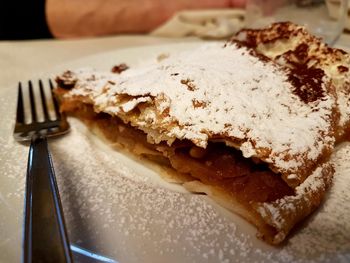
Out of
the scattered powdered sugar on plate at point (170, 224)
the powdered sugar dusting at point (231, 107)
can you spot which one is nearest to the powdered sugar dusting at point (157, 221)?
the scattered powdered sugar on plate at point (170, 224)

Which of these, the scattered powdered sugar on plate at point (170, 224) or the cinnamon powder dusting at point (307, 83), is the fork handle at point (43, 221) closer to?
the scattered powdered sugar on plate at point (170, 224)

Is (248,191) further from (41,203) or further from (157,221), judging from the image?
(41,203)

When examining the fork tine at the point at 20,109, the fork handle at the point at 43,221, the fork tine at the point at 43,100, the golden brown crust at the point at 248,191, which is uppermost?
the fork handle at the point at 43,221

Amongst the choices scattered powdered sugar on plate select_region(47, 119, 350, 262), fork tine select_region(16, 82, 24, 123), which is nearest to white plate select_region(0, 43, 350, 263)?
scattered powdered sugar on plate select_region(47, 119, 350, 262)

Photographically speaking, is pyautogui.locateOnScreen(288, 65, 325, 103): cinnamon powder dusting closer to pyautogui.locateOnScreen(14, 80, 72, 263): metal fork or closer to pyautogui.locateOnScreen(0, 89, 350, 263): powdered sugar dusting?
pyautogui.locateOnScreen(0, 89, 350, 263): powdered sugar dusting

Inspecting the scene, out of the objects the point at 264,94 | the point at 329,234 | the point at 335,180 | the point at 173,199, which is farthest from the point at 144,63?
the point at 329,234

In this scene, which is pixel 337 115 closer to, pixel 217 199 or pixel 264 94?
pixel 264 94
